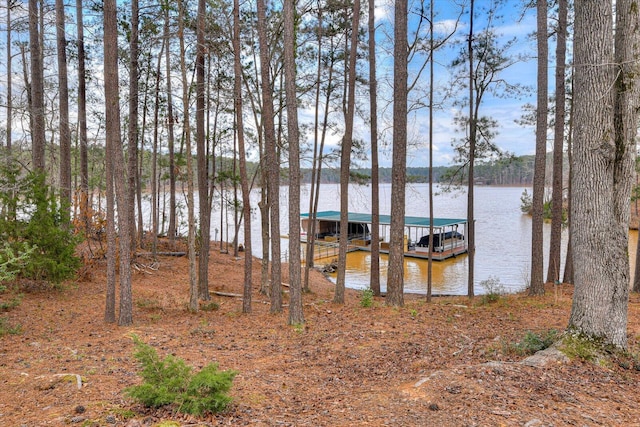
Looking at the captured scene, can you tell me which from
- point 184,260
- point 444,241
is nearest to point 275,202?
point 184,260

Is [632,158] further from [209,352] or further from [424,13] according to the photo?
[424,13]

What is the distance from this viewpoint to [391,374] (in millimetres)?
4234

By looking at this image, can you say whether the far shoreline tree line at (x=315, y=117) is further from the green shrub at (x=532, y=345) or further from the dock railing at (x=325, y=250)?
the dock railing at (x=325, y=250)

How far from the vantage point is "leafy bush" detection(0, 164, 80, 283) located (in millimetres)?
7805

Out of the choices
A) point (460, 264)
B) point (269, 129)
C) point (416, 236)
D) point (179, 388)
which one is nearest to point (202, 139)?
point (269, 129)

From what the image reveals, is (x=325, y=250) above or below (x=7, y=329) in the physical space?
below

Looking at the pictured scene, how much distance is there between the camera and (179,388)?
3.06 metres

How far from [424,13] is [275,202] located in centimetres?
708

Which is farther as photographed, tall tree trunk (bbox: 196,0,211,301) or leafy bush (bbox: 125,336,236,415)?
tall tree trunk (bbox: 196,0,211,301)

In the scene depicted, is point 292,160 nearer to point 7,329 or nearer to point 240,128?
point 240,128

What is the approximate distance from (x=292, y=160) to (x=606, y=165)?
14.3 ft

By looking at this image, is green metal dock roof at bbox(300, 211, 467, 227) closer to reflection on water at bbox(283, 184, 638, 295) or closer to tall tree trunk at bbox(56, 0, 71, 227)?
reflection on water at bbox(283, 184, 638, 295)

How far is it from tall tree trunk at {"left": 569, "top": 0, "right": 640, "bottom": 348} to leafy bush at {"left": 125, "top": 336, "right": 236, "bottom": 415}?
3.97m

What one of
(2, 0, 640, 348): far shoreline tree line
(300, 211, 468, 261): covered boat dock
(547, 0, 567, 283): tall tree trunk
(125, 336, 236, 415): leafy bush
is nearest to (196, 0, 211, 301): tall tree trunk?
(2, 0, 640, 348): far shoreline tree line
